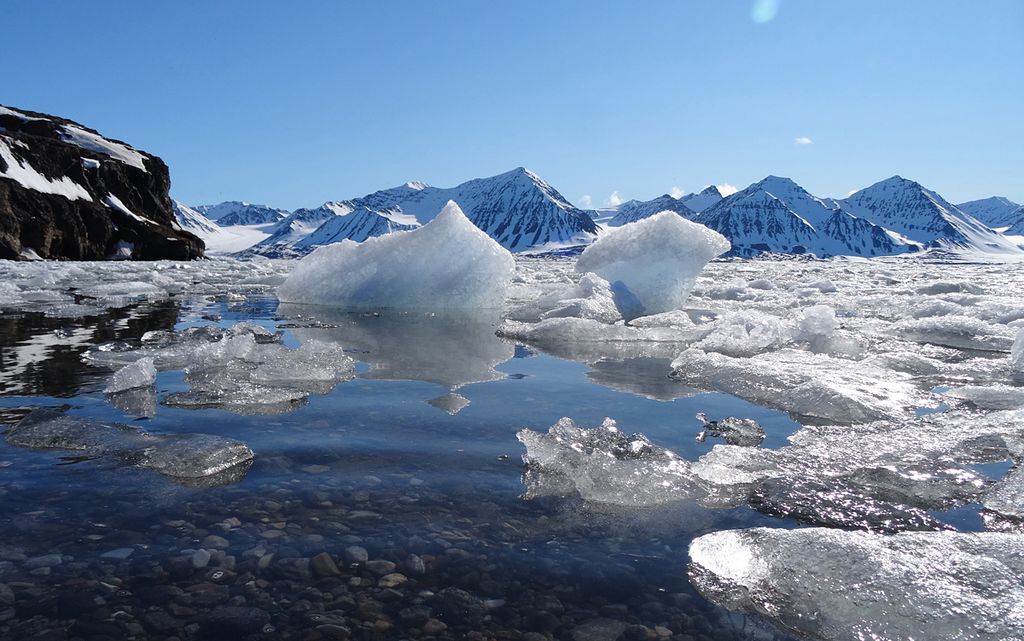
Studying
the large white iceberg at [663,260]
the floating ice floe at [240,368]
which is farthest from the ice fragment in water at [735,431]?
the large white iceberg at [663,260]

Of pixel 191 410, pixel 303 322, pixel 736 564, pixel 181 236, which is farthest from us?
pixel 181 236

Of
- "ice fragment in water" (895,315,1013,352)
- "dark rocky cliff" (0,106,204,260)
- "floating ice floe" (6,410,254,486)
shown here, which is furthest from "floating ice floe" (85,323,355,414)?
"dark rocky cliff" (0,106,204,260)

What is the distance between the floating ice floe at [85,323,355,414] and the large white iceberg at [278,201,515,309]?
5683 mm

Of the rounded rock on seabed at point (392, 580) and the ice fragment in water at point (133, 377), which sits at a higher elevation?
the ice fragment in water at point (133, 377)

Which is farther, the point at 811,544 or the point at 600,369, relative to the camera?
the point at 600,369

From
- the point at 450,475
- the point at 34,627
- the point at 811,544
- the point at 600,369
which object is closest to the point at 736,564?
the point at 811,544

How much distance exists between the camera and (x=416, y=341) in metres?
8.08

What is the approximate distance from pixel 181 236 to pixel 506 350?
5492cm

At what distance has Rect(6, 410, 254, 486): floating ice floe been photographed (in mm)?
2982

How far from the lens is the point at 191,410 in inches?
161

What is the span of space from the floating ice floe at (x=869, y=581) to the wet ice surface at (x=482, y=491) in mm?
13

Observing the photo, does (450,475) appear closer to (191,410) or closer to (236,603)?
(236,603)

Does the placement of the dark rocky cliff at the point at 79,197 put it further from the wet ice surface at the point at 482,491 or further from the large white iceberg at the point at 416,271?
the wet ice surface at the point at 482,491

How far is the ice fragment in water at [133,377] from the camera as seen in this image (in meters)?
4.56
